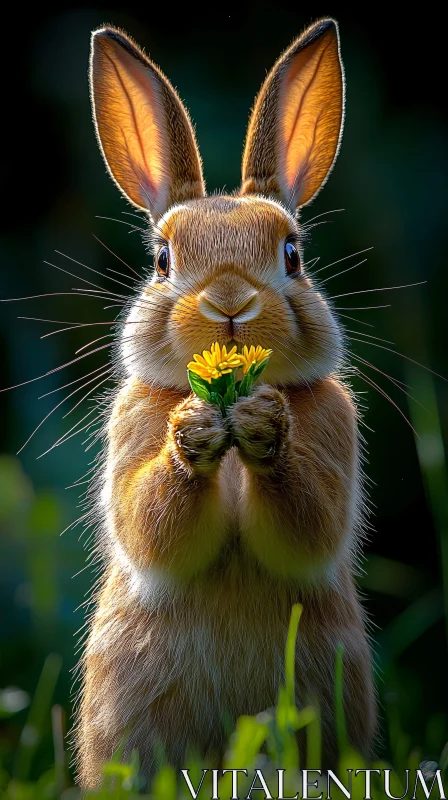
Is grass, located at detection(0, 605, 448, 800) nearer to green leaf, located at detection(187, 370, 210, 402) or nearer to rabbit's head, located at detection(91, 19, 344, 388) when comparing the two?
green leaf, located at detection(187, 370, 210, 402)

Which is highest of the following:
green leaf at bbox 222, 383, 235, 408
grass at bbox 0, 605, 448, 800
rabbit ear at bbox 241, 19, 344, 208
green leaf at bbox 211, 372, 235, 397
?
rabbit ear at bbox 241, 19, 344, 208

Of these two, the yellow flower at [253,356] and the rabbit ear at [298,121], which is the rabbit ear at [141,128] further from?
the yellow flower at [253,356]

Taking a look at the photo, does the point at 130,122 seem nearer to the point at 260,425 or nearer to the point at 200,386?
the point at 200,386

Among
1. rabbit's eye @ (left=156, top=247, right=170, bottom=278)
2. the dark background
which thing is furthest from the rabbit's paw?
the dark background

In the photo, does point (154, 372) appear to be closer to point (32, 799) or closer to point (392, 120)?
point (32, 799)

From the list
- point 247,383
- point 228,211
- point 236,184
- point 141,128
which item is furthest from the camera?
point 236,184

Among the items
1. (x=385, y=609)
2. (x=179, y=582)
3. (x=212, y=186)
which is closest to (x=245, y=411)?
(x=179, y=582)

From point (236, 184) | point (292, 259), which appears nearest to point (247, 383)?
point (292, 259)
